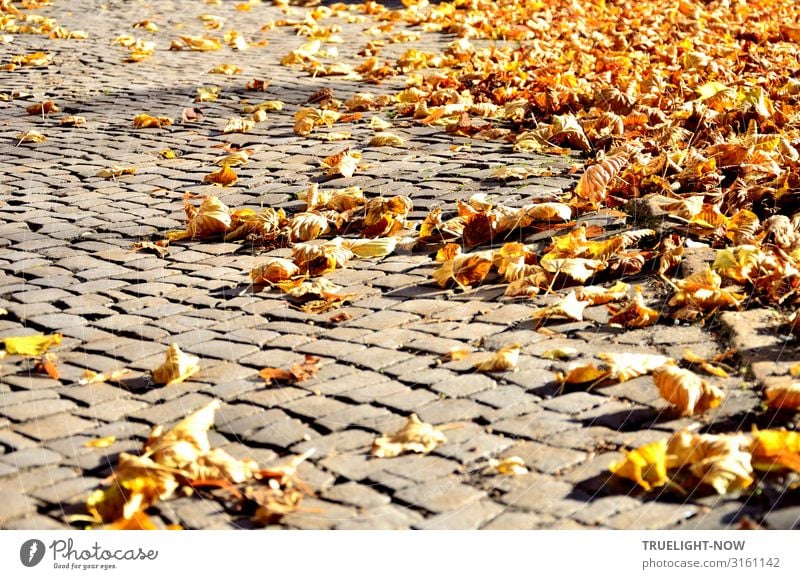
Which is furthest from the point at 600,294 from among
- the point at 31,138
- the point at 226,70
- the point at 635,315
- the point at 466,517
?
the point at 226,70

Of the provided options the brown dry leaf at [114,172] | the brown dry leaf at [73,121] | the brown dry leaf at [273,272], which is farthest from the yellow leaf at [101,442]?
the brown dry leaf at [73,121]

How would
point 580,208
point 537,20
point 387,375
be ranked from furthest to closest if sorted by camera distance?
point 537,20 → point 580,208 → point 387,375

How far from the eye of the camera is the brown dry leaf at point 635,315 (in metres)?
3.46

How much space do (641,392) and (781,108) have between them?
3777mm

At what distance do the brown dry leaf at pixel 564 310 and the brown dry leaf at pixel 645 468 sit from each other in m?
1.04

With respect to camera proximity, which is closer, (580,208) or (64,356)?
(64,356)

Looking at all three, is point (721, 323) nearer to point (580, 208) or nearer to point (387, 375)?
point (387, 375)

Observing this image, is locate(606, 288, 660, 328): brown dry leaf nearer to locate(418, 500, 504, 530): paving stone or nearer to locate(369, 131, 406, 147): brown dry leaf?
locate(418, 500, 504, 530): paving stone

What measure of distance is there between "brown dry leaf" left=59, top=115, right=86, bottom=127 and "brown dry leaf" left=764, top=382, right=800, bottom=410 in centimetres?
546

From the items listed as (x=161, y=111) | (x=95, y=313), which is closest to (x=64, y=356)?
(x=95, y=313)

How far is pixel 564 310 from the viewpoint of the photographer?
11.6ft

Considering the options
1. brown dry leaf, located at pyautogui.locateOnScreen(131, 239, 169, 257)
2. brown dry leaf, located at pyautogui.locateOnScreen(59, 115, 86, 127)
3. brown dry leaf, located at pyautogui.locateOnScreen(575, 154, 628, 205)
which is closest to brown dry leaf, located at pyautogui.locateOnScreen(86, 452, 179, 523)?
brown dry leaf, located at pyautogui.locateOnScreen(131, 239, 169, 257)

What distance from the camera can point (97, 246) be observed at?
469 cm

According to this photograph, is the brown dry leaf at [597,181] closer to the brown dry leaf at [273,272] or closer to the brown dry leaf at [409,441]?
the brown dry leaf at [273,272]
